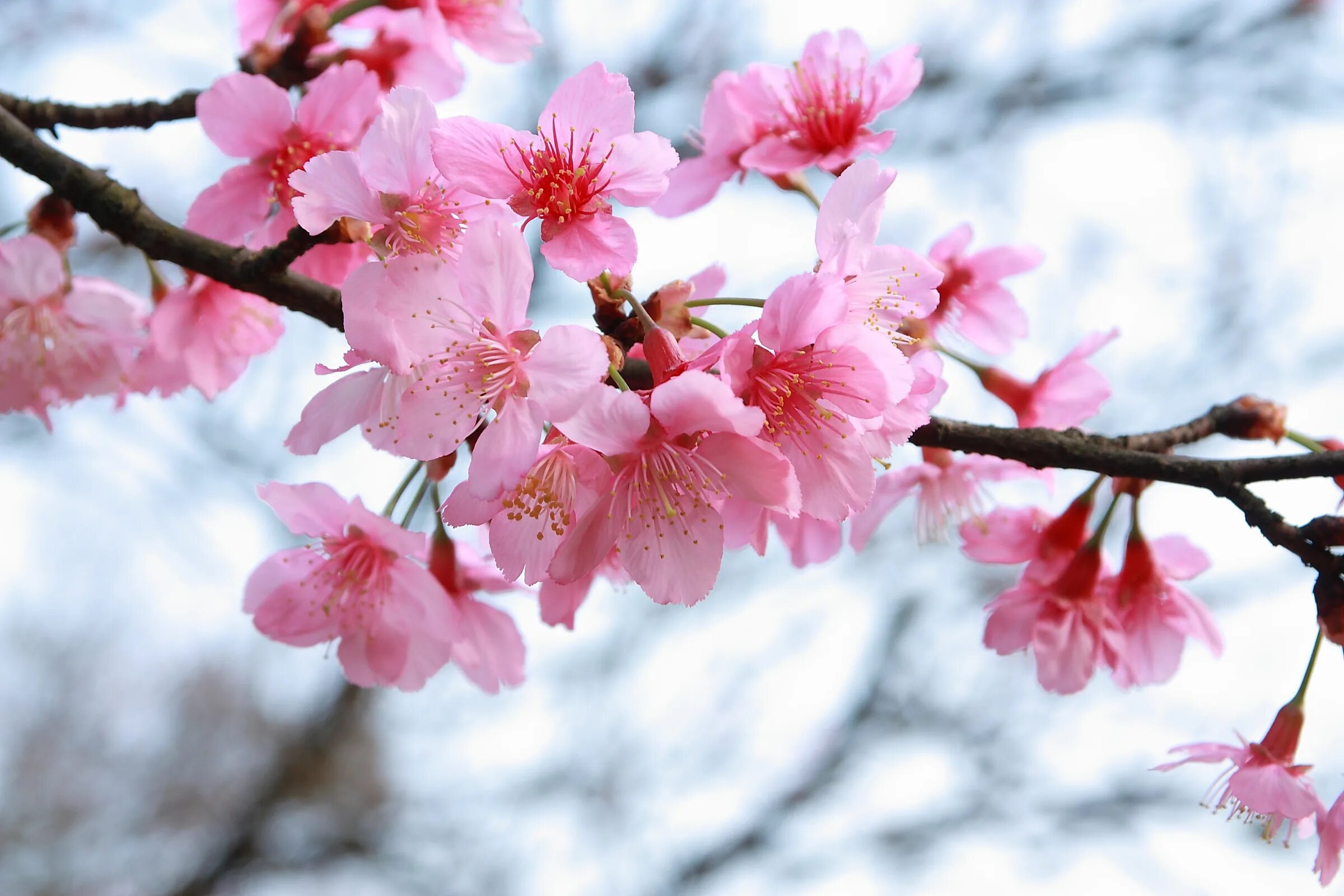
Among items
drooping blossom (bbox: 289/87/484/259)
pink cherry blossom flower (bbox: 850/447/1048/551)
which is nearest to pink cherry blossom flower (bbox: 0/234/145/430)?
drooping blossom (bbox: 289/87/484/259)

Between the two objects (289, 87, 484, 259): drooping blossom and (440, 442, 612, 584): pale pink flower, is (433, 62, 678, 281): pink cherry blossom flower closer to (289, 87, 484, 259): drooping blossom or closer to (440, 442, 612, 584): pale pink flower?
(289, 87, 484, 259): drooping blossom

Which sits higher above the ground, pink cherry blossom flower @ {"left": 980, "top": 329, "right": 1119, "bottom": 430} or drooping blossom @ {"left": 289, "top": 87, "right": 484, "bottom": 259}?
pink cherry blossom flower @ {"left": 980, "top": 329, "right": 1119, "bottom": 430}

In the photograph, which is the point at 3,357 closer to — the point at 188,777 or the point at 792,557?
the point at 792,557

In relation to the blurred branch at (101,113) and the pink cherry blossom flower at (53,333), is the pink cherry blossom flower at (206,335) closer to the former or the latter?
the pink cherry blossom flower at (53,333)

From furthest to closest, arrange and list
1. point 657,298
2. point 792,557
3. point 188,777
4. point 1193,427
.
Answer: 1. point 188,777
2. point 792,557
3. point 1193,427
4. point 657,298

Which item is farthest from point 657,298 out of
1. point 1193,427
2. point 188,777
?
point 188,777

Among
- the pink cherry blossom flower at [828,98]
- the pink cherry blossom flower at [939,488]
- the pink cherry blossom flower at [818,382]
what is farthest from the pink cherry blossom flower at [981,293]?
the pink cherry blossom flower at [818,382]
